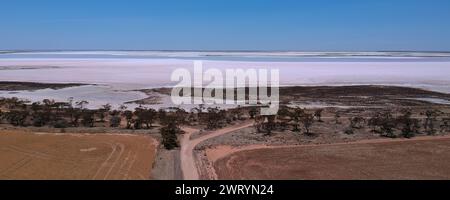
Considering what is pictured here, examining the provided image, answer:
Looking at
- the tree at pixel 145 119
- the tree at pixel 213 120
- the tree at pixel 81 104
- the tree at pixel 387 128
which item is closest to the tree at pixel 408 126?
the tree at pixel 387 128

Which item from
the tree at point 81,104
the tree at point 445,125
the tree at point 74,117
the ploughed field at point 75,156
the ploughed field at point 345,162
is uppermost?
the tree at point 81,104

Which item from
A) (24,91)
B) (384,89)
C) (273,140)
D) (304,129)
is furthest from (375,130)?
(24,91)

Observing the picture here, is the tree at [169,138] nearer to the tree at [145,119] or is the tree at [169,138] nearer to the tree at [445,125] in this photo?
the tree at [145,119]

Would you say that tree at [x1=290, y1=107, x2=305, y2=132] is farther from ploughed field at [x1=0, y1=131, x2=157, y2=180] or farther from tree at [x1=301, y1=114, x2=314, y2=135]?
ploughed field at [x1=0, y1=131, x2=157, y2=180]

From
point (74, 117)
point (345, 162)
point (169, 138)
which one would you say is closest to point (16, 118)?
point (74, 117)
